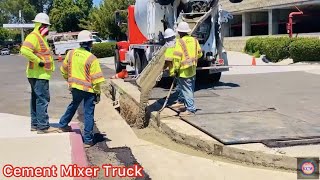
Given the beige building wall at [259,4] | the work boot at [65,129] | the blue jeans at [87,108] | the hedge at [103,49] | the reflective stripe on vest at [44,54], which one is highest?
the beige building wall at [259,4]

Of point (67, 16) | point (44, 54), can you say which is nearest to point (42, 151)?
point (44, 54)

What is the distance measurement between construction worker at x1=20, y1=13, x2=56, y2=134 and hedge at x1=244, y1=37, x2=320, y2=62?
743 inches

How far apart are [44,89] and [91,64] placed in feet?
2.89

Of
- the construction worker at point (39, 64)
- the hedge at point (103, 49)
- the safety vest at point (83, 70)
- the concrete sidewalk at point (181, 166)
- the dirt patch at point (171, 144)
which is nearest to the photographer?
the concrete sidewalk at point (181, 166)

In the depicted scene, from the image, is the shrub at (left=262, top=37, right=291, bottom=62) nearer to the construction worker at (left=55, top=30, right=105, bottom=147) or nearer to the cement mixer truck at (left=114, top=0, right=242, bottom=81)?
the cement mixer truck at (left=114, top=0, right=242, bottom=81)

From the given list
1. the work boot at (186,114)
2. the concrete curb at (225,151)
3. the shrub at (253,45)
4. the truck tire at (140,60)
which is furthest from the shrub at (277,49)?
the concrete curb at (225,151)

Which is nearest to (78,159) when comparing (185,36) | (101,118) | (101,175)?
(101,175)

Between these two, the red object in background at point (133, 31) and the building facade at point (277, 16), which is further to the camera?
the building facade at point (277, 16)

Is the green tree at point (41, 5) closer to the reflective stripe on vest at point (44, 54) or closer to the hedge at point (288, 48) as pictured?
the hedge at point (288, 48)

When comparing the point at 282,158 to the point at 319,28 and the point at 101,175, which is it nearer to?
the point at 101,175

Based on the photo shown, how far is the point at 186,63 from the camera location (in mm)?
8859

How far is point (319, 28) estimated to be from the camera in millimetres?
34938

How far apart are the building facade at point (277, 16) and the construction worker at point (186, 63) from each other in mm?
21704

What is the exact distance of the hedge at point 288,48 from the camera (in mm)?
23734
